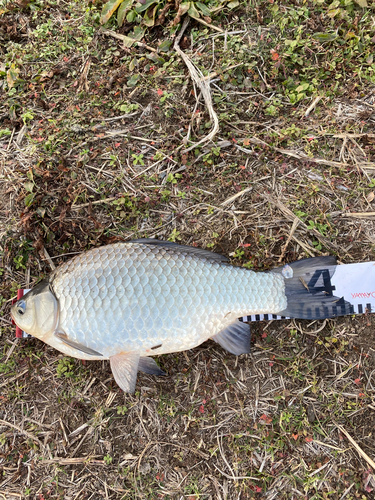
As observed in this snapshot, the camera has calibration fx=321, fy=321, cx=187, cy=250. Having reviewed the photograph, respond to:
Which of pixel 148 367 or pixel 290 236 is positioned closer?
pixel 148 367

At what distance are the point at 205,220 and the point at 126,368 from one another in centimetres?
130

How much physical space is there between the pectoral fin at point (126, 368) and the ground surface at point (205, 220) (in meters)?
0.35

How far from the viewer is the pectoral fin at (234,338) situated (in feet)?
7.57

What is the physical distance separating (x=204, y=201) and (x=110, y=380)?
5.46 ft

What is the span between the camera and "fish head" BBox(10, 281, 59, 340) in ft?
7.52

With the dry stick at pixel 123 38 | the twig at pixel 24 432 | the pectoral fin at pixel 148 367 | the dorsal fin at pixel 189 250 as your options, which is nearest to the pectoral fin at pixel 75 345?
the pectoral fin at pixel 148 367

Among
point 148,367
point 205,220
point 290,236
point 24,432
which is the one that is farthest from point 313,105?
point 24,432

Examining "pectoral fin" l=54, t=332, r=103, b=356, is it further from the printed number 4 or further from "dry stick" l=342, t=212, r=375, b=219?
"dry stick" l=342, t=212, r=375, b=219

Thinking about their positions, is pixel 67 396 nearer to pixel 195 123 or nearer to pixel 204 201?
pixel 204 201

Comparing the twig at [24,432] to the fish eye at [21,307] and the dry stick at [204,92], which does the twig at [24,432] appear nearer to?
the fish eye at [21,307]

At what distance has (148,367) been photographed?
2.31 m

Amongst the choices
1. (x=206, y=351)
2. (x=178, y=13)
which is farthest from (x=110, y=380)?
(x=178, y=13)

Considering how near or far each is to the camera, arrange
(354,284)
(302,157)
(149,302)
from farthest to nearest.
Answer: (302,157) → (354,284) → (149,302)

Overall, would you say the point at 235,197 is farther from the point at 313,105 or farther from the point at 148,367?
the point at 148,367
